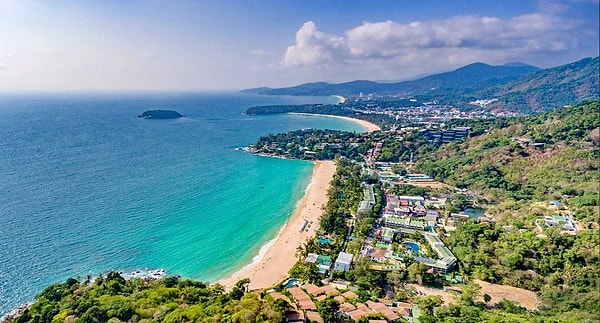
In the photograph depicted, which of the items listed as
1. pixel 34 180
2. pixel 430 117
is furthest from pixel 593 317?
pixel 430 117

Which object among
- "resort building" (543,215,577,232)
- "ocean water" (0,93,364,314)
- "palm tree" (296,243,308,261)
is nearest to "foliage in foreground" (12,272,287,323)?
"ocean water" (0,93,364,314)

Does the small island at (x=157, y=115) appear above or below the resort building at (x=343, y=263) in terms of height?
above

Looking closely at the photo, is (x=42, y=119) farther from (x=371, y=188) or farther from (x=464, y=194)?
(x=464, y=194)

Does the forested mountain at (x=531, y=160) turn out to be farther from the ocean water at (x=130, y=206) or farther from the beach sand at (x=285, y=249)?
the ocean water at (x=130, y=206)

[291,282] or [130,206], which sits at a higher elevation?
[130,206]

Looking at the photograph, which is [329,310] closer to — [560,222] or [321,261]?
[321,261]

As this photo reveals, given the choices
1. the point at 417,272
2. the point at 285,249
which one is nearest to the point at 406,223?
the point at 417,272

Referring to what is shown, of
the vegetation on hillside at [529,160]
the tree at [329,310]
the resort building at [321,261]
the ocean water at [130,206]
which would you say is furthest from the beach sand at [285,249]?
the vegetation on hillside at [529,160]
